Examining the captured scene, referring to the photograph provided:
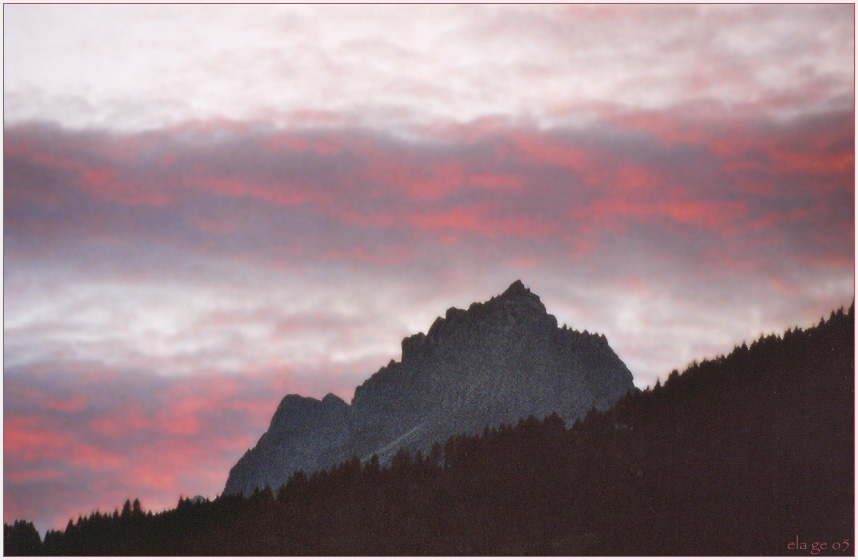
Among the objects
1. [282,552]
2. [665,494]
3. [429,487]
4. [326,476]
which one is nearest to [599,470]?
[665,494]

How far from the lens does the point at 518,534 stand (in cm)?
7069

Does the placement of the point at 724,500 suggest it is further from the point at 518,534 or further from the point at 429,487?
the point at 429,487

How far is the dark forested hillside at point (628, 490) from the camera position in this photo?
193ft

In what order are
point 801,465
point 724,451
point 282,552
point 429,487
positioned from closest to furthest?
point 801,465, point 724,451, point 282,552, point 429,487

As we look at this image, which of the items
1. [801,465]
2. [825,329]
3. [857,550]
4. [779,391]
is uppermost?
[825,329]

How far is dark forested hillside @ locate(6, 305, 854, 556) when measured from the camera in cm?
5875

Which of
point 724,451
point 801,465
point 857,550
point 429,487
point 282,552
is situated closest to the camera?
point 857,550

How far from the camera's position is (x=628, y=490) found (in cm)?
6638

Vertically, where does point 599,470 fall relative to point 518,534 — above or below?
above

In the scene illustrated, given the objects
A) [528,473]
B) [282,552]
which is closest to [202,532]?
[282,552]

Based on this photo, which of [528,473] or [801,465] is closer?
[801,465]

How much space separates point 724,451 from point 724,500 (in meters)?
4.18

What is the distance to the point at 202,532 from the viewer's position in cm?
8556

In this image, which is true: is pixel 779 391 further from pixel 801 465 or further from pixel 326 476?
pixel 326 476
